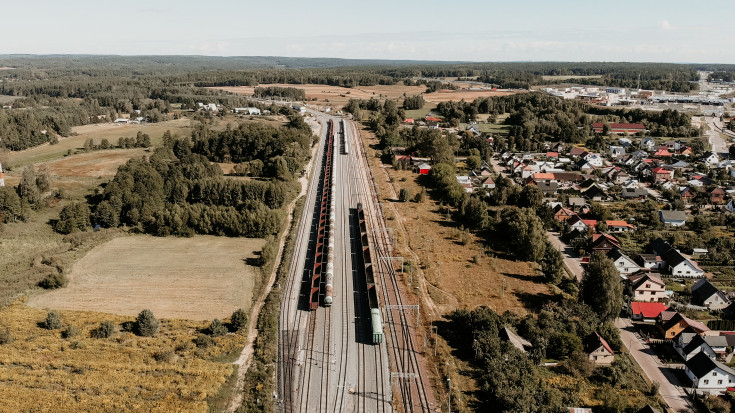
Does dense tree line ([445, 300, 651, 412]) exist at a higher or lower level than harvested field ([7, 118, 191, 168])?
lower

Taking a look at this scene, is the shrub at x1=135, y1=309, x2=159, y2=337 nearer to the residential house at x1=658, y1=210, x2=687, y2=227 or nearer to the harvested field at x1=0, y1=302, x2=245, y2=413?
the harvested field at x1=0, y1=302, x2=245, y2=413

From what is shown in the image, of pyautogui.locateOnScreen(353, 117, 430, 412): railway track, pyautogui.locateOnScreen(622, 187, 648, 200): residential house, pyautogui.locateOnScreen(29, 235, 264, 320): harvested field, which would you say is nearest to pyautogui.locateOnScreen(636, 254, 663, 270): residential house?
pyautogui.locateOnScreen(622, 187, 648, 200): residential house

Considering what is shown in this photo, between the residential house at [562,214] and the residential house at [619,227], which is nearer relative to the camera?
the residential house at [619,227]

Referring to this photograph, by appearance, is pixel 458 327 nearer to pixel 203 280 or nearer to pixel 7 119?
pixel 203 280

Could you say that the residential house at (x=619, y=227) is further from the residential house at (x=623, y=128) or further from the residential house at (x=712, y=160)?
the residential house at (x=623, y=128)

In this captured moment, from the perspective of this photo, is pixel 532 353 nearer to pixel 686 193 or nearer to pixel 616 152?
pixel 686 193

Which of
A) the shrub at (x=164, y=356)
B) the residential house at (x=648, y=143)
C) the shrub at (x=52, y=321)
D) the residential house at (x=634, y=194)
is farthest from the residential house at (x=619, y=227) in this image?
the shrub at (x=52, y=321)

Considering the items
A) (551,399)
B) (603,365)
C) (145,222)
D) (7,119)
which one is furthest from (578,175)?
(7,119)
